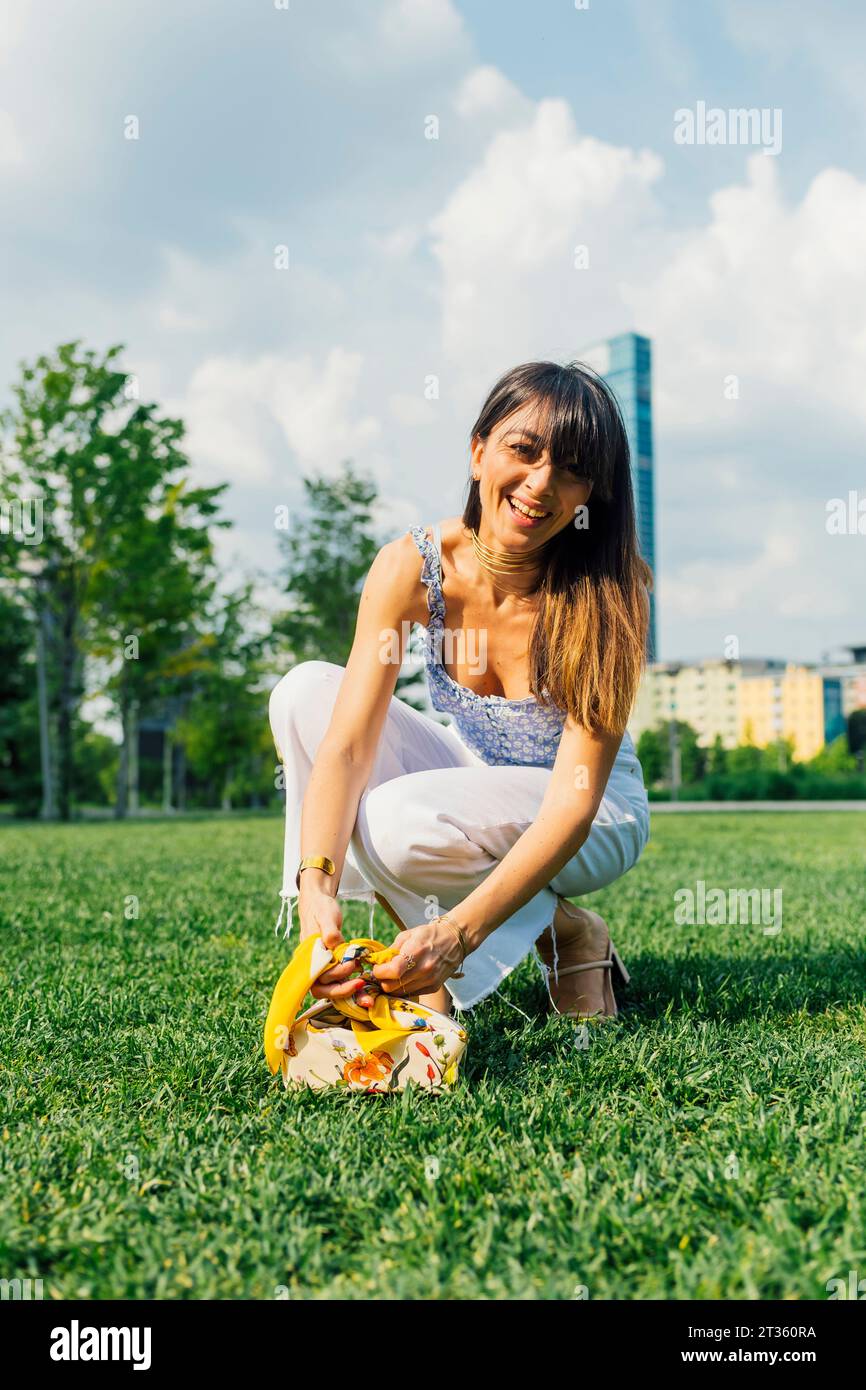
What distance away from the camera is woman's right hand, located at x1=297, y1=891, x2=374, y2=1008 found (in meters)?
2.31

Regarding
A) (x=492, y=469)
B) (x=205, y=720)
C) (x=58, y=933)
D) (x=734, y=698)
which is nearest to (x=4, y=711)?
(x=205, y=720)

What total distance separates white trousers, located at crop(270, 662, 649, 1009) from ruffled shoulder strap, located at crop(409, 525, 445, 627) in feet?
1.19

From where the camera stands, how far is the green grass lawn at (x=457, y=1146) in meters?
1.60

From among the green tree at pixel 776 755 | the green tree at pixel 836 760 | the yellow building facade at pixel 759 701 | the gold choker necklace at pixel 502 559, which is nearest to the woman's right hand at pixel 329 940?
the gold choker necklace at pixel 502 559

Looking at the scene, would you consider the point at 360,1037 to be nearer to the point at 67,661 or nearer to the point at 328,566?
the point at 67,661

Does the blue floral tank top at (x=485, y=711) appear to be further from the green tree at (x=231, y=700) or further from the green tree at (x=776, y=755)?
the green tree at (x=776, y=755)

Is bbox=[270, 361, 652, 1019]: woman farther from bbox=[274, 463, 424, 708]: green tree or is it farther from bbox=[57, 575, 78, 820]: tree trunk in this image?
bbox=[274, 463, 424, 708]: green tree

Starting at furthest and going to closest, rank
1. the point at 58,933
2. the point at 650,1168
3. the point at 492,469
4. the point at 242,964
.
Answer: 1. the point at 58,933
2. the point at 242,964
3. the point at 492,469
4. the point at 650,1168

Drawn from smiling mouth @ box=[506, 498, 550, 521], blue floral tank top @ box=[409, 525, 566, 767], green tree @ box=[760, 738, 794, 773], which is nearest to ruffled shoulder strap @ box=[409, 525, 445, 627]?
blue floral tank top @ box=[409, 525, 566, 767]

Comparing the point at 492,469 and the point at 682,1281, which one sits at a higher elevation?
the point at 492,469

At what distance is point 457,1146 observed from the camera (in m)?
2.03
